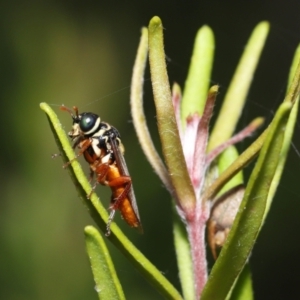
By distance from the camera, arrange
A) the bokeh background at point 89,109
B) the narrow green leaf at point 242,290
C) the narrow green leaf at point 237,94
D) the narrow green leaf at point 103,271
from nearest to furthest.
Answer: the narrow green leaf at point 103,271
the narrow green leaf at point 242,290
the narrow green leaf at point 237,94
the bokeh background at point 89,109

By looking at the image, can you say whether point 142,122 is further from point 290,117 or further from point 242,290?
point 242,290

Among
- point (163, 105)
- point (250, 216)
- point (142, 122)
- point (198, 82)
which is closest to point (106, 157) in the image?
point (142, 122)

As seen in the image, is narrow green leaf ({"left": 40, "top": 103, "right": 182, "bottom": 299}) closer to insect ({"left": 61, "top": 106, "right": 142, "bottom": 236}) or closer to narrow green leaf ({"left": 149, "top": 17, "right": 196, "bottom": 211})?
narrow green leaf ({"left": 149, "top": 17, "right": 196, "bottom": 211})

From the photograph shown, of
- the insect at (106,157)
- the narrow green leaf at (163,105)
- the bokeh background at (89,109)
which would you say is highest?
the narrow green leaf at (163,105)

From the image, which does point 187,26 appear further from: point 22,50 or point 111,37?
point 22,50

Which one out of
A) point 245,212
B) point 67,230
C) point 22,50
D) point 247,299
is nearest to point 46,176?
point 67,230

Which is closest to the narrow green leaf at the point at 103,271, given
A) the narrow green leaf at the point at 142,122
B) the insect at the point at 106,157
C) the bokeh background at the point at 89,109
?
the narrow green leaf at the point at 142,122

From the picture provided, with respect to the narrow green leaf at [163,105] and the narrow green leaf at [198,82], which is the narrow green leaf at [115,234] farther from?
the narrow green leaf at [198,82]

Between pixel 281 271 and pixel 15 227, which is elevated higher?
pixel 15 227
